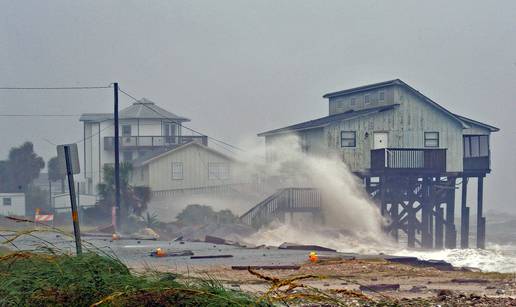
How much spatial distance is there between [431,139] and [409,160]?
283 cm

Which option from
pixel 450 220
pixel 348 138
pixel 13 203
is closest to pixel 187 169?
pixel 13 203

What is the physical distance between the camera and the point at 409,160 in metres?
47.2

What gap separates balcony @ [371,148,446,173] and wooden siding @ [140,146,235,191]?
1903cm

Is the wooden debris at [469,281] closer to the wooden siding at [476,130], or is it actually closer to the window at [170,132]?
the wooden siding at [476,130]

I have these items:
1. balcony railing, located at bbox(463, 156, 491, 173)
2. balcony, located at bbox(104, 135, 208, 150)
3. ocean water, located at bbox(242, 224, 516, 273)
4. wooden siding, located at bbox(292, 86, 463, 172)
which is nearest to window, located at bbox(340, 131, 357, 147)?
wooden siding, located at bbox(292, 86, 463, 172)

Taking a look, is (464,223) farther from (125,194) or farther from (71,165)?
(71,165)

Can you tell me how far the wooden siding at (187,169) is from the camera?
212 feet

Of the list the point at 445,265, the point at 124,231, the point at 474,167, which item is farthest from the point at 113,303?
the point at 474,167

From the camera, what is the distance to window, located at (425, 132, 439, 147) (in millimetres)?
49188

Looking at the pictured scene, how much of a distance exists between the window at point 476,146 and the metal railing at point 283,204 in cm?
996

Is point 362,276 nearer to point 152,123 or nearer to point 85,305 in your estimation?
point 85,305

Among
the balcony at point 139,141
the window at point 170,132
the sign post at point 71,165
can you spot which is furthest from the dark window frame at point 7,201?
the sign post at point 71,165

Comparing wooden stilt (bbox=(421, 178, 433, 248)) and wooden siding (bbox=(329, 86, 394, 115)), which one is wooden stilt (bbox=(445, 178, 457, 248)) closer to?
wooden stilt (bbox=(421, 178, 433, 248))

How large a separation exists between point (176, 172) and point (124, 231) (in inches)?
744
